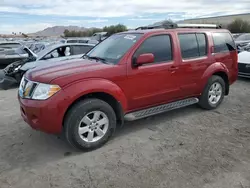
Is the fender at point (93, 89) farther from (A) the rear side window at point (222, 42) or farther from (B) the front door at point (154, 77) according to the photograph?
(A) the rear side window at point (222, 42)

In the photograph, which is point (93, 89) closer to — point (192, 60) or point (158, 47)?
point (158, 47)

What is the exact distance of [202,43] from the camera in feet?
17.3

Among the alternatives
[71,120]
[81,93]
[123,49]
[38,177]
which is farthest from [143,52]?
[38,177]

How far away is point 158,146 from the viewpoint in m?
3.93

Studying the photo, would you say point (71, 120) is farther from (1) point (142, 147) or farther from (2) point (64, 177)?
(1) point (142, 147)

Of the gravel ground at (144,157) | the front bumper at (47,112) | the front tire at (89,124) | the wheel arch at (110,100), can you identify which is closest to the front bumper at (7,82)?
the gravel ground at (144,157)

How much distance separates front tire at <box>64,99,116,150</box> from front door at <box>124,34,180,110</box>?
0.53 metres

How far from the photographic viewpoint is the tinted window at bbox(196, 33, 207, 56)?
5.23 m

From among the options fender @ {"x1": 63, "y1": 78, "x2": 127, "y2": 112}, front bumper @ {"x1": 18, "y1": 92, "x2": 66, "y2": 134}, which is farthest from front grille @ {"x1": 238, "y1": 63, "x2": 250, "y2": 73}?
front bumper @ {"x1": 18, "y1": 92, "x2": 66, "y2": 134}

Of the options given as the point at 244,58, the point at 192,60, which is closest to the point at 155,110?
the point at 192,60

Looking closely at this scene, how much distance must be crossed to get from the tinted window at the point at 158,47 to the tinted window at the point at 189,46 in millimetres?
330

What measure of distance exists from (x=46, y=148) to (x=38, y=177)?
0.84 m

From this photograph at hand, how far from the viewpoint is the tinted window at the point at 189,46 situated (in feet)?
16.0

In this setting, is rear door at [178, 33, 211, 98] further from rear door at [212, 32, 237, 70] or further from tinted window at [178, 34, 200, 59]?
rear door at [212, 32, 237, 70]
